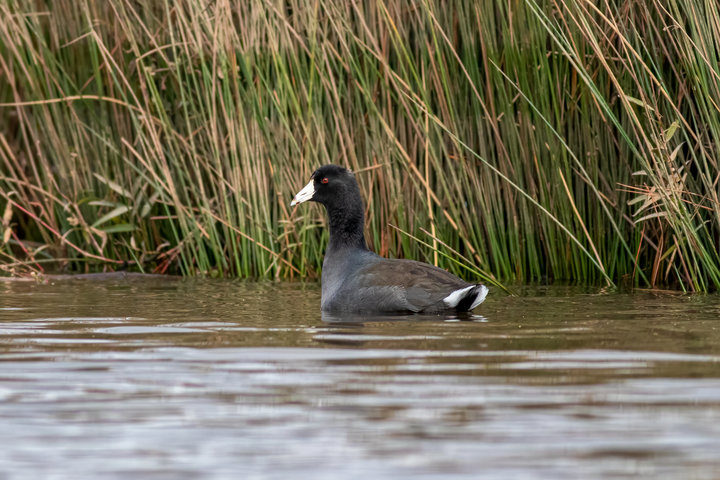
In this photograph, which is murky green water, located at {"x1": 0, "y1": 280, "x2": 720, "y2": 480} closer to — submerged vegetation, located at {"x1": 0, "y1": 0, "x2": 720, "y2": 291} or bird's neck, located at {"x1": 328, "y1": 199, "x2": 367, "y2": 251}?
bird's neck, located at {"x1": 328, "y1": 199, "x2": 367, "y2": 251}

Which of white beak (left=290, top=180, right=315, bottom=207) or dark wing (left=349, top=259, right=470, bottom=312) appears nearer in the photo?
dark wing (left=349, top=259, right=470, bottom=312)

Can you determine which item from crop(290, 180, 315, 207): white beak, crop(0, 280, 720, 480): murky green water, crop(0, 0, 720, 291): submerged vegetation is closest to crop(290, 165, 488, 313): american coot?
crop(290, 180, 315, 207): white beak

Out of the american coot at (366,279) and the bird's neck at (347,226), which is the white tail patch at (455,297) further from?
the bird's neck at (347,226)

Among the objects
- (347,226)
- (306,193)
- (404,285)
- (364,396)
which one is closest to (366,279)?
(404,285)

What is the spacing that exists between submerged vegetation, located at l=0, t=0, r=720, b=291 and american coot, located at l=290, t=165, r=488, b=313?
1.23 feet

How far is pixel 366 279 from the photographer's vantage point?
6.22m

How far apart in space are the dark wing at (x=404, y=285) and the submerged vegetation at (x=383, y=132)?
478 millimetres

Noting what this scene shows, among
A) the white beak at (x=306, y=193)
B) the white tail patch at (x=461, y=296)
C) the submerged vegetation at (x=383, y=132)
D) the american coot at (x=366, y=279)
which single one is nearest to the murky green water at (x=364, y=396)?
the white tail patch at (x=461, y=296)

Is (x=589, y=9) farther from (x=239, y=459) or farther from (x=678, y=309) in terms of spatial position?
(x=239, y=459)

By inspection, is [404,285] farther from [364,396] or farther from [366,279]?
[364,396]

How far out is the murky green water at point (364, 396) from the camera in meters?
2.86

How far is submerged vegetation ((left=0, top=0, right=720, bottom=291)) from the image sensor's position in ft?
22.3

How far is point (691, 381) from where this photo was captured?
382 centimetres

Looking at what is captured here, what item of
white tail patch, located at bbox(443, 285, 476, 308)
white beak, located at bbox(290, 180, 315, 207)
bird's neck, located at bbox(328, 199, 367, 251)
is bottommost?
white tail patch, located at bbox(443, 285, 476, 308)
